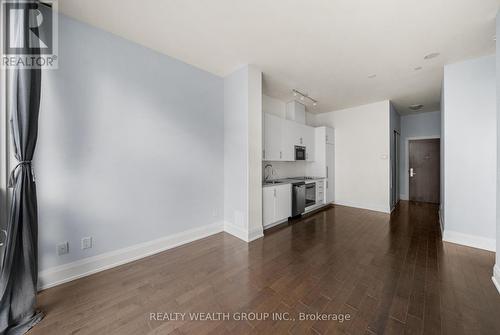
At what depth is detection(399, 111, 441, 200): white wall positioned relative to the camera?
19.2ft

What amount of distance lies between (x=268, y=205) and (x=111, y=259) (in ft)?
7.94

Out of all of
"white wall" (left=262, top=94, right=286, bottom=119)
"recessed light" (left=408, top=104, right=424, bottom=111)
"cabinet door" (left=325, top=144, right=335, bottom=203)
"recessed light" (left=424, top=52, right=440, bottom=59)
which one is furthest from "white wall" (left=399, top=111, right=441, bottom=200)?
"white wall" (left=262, top=94, right=286, bottom=119)

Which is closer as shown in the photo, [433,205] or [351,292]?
[351,292]

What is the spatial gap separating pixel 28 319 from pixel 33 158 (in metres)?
1.38

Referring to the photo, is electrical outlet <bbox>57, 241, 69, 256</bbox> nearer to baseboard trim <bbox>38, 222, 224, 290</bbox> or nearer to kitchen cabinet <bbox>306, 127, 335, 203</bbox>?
baseboard trim <bbox>38, 222, 224, 290</bbox>

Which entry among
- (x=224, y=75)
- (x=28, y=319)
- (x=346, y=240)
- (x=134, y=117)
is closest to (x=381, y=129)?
(x=346, y=240)

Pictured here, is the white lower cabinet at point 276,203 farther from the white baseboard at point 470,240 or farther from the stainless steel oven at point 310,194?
the white baseboard at point 470,240

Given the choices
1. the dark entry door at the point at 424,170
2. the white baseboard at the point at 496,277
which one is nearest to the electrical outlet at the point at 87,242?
the white baseboard at the point at 496,277

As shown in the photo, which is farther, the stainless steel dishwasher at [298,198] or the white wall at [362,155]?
the white wall at [362,155]

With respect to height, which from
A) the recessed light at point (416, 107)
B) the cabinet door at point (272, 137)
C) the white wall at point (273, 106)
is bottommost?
the cabinet door at point (272, 137)

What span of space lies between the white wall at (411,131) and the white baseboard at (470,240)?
383 cm

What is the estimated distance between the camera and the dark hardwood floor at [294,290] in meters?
1.50

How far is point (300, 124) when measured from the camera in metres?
4.79

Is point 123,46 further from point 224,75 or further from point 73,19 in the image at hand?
point 224,75
